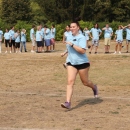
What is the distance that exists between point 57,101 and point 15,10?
47.6 m

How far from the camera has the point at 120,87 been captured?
1182cm

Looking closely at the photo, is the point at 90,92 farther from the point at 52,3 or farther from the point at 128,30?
the point at 52,3

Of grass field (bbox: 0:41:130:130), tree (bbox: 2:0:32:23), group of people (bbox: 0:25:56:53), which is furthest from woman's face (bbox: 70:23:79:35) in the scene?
tree (bbox: 2:0:32:23)

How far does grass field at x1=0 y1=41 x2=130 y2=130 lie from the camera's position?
24.9ft

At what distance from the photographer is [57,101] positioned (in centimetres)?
975

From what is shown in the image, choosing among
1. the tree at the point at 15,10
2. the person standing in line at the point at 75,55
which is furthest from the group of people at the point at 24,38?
the tree at the point at 15,10

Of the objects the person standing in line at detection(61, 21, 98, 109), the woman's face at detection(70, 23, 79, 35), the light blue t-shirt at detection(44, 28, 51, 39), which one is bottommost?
the light blue t-shirt at detection(44, 28, 51, 39)

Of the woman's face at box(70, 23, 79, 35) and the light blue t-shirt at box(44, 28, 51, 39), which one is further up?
the woman's face at box(70, 23, 79, 35)

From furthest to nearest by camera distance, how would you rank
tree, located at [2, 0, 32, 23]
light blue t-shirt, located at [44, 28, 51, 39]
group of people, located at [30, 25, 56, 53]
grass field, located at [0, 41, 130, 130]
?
tree, located at [2, 0, 32, 23]
light blue t-shirt, located at [44, 28, 51, 39]
group of people, located at [30, 25, 56, 53]
grass field, located at [0, 41, 130, 130]

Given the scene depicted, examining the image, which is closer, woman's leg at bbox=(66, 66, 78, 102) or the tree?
woman's leg at bbox=(66, 66, 78, 102)

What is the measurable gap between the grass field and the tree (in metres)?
40.5

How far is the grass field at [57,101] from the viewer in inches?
299

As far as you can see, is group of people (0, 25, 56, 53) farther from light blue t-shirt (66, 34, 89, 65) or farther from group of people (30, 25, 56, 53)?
light blue t-shirt (66, 34, 89, 65)

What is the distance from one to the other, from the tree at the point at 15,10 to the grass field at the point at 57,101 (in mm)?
40471
